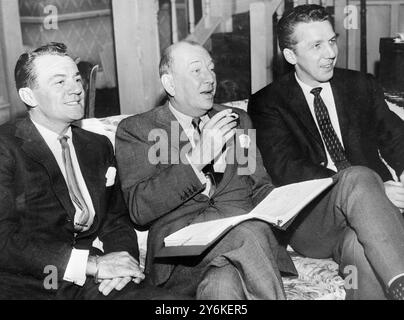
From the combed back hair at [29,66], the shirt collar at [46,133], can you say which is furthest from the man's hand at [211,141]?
the combed back hair at [29,66]

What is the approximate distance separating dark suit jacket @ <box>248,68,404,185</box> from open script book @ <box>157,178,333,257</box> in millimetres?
457

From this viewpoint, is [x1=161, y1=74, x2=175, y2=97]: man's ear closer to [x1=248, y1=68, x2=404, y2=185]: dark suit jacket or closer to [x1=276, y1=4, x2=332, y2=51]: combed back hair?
[x1=248, y1=68, x2=404, y2=185]: dark suit jacket

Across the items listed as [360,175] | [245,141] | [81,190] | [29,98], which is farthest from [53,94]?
[360,175]

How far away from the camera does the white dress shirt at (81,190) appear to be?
169cm

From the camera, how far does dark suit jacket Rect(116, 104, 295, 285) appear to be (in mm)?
1856

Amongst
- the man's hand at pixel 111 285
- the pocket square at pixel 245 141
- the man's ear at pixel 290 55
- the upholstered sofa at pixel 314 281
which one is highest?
the man's ear at pixel 290 55

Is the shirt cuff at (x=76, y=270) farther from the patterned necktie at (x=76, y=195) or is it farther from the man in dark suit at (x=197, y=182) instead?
the man in dark suit at (x=197, y=182)

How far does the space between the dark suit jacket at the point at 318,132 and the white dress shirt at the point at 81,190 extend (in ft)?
2.52

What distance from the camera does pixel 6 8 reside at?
3.98 m

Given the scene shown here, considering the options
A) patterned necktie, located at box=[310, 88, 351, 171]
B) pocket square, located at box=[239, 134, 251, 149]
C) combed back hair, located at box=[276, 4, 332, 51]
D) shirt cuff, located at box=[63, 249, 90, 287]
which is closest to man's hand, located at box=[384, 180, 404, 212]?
patterned necktie, located at box=[310, 88, 351, 171]

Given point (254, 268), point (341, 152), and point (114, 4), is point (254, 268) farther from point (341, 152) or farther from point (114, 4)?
point (114, 4)

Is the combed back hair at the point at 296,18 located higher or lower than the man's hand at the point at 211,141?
higher

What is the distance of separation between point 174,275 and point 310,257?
555 mm

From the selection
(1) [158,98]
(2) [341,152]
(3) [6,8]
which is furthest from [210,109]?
(3) [6,8]
